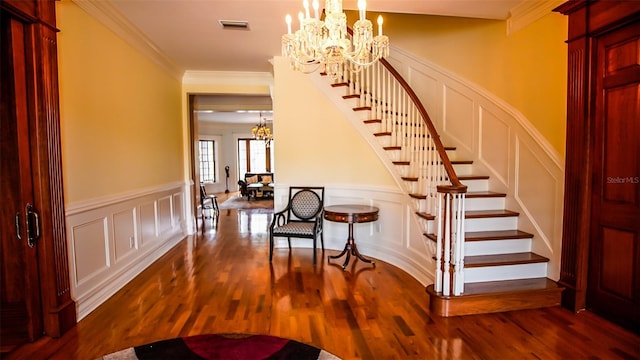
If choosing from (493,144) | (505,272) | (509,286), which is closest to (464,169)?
(493,144)

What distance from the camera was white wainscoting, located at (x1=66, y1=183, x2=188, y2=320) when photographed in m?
2.89

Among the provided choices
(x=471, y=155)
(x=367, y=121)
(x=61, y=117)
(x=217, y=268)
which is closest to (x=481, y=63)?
(x=471, y=155)

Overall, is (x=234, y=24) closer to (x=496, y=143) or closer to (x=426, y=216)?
(x=426, y=216)

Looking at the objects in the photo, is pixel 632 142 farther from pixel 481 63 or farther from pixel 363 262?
pixel 363 262

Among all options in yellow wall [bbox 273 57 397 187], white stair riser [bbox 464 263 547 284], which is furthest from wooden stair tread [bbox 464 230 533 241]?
yellow wall [bbox 273 57 397 187]

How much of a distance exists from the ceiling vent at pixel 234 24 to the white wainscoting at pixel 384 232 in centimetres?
218

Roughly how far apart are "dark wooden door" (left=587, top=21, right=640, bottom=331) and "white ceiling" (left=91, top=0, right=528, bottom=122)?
1.08 meters

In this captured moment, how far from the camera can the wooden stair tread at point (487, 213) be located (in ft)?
11.7

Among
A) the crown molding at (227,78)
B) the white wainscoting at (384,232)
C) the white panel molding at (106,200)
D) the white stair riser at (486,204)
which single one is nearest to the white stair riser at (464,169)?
the white stair riser at (486,204)

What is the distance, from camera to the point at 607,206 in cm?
278

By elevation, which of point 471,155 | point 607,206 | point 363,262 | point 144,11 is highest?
point 144,11

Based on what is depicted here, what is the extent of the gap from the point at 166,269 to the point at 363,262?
2.38 m

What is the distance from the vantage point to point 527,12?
11.1 feet

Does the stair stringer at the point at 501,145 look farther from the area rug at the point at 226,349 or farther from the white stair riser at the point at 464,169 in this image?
the area rug at the point at 226,349
